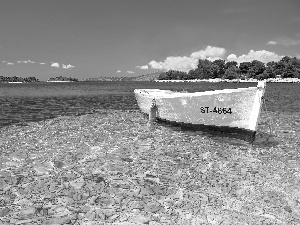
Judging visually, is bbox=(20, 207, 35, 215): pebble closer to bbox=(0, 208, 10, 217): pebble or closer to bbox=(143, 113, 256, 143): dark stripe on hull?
bbox=(0, 208, 10, 217): pebble

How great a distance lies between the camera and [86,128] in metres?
17.9

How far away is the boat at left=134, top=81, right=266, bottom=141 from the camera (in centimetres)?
1302

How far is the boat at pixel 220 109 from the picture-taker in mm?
13017

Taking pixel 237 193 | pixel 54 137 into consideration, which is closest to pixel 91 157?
pixel 54 137

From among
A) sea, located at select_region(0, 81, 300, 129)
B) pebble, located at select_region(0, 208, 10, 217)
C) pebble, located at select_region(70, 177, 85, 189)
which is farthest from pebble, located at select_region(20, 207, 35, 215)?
sea, located at select_region(0, 81, 300, 129)

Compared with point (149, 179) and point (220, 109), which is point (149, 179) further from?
point (220, 109)

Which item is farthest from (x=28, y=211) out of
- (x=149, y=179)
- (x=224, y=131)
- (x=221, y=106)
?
(x=224, y=131)

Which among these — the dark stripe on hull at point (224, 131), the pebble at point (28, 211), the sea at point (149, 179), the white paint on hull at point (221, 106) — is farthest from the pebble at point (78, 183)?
the dark stripe on hull at point (224, 131)

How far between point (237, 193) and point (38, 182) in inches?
214

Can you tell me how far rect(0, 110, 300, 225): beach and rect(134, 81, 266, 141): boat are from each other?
66 centimetres

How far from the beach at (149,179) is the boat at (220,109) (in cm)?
66

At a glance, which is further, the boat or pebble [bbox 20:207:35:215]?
the boat

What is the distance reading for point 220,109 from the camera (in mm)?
13922

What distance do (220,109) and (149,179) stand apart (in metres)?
6.25
